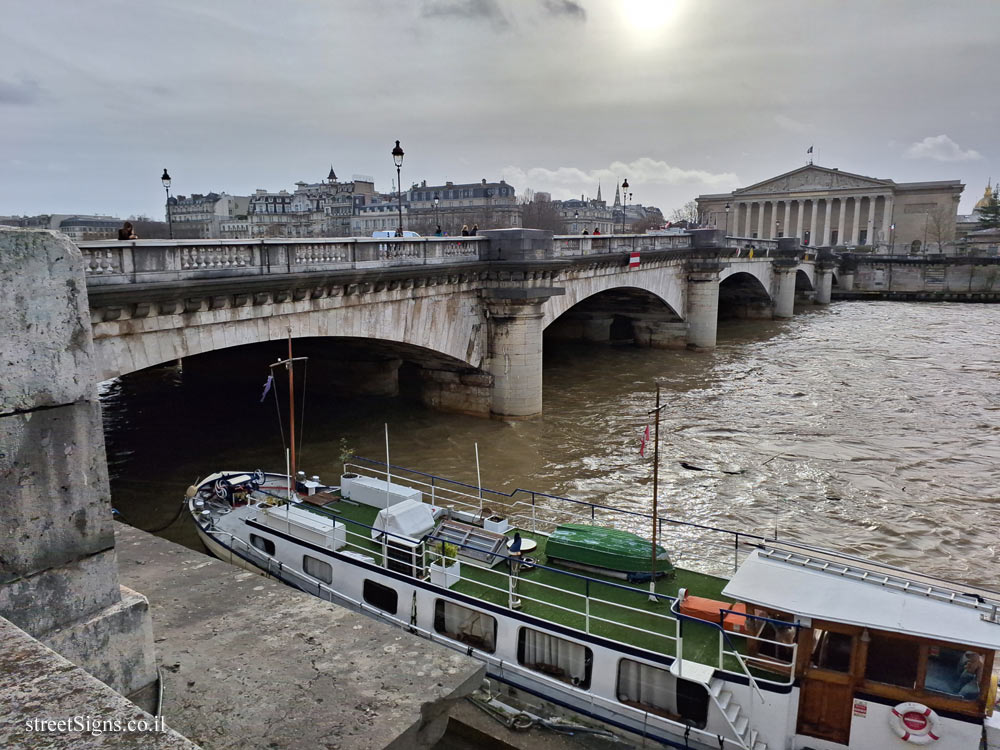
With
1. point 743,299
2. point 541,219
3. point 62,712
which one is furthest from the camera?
point 541,219

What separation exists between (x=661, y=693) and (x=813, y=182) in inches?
5611

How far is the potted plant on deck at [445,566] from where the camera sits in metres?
12.3

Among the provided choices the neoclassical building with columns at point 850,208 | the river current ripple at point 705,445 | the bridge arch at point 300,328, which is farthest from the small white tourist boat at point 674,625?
the neoclassical building with columns at point 850,208

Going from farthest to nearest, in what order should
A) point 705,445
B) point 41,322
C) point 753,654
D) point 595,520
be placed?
1. point 705,445
2. point 595,520
3. point 753,654
4. point 41,322

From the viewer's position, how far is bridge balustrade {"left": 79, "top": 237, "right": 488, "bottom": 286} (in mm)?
14398

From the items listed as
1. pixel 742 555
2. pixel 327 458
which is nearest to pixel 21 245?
pixel 742 555

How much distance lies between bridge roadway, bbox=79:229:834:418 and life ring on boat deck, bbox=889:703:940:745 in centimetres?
1442

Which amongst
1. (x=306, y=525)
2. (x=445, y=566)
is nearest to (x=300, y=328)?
(x=306, y=525)

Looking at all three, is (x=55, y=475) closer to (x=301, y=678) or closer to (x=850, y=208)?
(x=301, y=678)

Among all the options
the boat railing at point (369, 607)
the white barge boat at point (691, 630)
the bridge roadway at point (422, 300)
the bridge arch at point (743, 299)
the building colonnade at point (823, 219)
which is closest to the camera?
the white barge boat at point (691, 630)

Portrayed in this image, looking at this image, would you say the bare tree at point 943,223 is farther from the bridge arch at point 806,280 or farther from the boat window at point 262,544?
the boat window at point 262,544

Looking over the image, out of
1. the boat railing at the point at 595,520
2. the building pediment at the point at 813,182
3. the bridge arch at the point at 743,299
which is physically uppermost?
the building pediment at the point at 813,182

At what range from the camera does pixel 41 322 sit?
9.53 feet

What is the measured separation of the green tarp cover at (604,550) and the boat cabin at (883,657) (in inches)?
97.4
